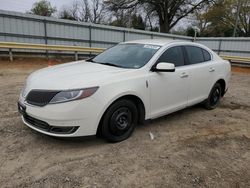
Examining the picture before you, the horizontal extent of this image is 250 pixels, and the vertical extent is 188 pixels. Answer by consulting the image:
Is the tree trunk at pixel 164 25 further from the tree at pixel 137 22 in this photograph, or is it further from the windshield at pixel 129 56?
the windshield at pixel 129 56

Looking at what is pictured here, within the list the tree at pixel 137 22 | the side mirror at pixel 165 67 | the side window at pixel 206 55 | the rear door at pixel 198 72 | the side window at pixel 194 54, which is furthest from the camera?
the tree at pixel 137 22

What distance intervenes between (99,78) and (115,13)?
98.0 ft

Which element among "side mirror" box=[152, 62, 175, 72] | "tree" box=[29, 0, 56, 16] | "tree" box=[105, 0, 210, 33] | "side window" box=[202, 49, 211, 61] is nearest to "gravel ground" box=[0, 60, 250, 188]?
"side mirror" box=[152, 62, 175, 72]

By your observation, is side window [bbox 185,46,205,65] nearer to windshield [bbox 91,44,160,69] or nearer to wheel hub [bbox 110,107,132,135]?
windshield [bbox 91,44,160,69]

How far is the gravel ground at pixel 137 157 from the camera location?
109 inches

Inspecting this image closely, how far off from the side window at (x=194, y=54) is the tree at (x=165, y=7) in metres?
26.5

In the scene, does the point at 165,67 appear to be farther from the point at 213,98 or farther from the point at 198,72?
the point at 213,98

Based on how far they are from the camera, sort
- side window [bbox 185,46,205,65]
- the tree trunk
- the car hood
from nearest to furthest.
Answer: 1. the car hood
2. side window [bbox 185,46,205,65]
3. the tree trunk

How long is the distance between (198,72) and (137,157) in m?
2.48

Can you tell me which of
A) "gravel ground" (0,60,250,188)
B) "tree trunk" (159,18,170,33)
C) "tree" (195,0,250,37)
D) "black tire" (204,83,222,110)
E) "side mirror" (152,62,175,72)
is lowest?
"gravel ground" (0,60,250,188)

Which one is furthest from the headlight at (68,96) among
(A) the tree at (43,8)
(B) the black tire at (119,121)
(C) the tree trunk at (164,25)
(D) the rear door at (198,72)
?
(A) the tree at (43,8)

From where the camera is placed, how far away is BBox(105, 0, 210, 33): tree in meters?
29.9

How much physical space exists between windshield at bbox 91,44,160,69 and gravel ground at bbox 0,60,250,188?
3.91ft

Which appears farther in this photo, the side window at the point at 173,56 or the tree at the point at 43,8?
the tree at the point at 43,8
